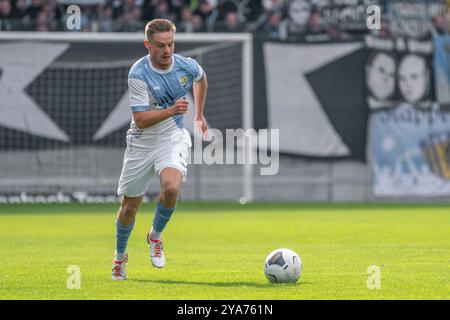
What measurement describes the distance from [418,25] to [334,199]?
4857 millimetres

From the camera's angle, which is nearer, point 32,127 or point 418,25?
point 32,127

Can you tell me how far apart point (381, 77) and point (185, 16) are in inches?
201

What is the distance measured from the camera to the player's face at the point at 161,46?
35.2ft

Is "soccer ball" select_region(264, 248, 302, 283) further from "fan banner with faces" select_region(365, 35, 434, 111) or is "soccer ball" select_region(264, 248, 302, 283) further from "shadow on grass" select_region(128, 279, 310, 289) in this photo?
"fan banner with faces" select_region(365, 35, 434, 111)

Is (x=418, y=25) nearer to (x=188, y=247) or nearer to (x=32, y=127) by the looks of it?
(x=32, y=127)

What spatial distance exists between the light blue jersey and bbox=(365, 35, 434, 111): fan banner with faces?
16990mm

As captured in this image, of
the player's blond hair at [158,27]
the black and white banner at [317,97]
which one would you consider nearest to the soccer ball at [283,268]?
the player's blond hair at [158,27]

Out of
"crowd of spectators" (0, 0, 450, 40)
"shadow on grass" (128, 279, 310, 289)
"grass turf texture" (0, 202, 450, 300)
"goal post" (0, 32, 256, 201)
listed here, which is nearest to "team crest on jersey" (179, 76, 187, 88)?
"grass turf texture" (0, 202, 450, 300)

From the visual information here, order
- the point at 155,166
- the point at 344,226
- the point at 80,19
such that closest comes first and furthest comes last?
the point at 155,166 < the point at 344,226 < the point at 80,19

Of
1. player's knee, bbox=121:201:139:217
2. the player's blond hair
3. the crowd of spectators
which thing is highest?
the crowd of spectators

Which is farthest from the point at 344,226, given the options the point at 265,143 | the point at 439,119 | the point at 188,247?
the point at 439,119

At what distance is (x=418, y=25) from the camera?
28.2 m

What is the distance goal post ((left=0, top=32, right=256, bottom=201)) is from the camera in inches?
1032

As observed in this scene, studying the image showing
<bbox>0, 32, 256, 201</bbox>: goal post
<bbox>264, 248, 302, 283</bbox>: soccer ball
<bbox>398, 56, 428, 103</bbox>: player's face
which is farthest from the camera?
<bbox>398, 56, 428, 103</bbox>: player's face
